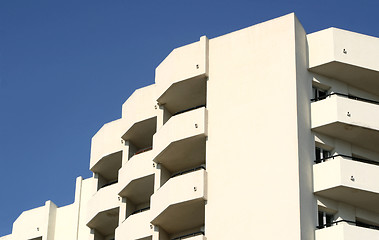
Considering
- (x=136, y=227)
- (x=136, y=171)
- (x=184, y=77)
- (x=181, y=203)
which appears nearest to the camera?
(x=181, y=203)

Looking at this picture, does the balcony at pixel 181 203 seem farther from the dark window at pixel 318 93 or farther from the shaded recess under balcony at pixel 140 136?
the dark window at pixel 318 93

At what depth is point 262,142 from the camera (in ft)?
190

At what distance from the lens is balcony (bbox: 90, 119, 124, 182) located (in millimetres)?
70312

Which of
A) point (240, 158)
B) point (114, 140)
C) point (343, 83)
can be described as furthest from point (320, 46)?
point (114, 140)

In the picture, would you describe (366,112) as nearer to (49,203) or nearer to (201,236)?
(201,236)

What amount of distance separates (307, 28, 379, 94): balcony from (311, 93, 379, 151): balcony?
1.74 m

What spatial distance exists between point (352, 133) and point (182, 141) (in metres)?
9.61

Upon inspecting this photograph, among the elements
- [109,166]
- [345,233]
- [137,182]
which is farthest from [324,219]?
[109,166]

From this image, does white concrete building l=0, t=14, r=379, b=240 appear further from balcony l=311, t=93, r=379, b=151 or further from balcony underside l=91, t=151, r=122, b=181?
balcony underside l=91, t=151, r=122, b=181

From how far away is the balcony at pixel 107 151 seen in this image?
231 feet

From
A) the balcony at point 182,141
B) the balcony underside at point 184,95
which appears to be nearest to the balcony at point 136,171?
the balcony at point 182,141

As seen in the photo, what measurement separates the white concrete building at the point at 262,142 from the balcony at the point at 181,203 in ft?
0.21

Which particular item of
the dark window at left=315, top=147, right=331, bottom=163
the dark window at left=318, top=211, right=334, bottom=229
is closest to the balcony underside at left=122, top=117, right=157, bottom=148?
the dark window at left=315, top=147, right=331, bottom=163

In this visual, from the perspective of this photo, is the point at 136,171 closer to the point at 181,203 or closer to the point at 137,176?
the point at 137,176
